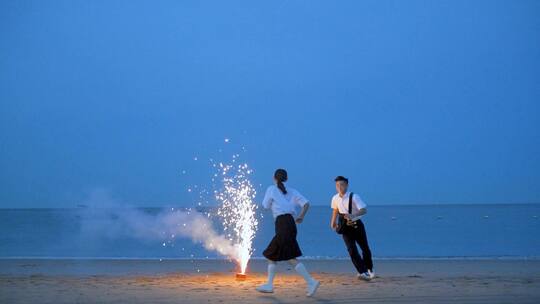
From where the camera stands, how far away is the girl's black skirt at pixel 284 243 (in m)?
8.95

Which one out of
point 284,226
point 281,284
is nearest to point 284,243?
point 284,226

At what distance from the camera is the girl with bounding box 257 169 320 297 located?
8.95 metres

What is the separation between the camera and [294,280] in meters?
10.9

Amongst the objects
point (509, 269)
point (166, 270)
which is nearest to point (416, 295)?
point (509, 269)

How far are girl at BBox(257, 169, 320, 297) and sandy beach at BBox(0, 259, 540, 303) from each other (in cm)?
32

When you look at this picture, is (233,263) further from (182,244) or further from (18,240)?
(18,240)

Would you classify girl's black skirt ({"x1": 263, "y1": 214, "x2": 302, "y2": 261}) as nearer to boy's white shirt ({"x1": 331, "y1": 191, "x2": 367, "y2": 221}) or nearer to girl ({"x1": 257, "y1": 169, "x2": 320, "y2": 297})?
girl ({"x1": 257, "y1": 169, "x2": 320, "y2": 297})

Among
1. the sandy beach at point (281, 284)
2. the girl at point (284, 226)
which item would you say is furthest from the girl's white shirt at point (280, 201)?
the sandy beach at point (281, 284)

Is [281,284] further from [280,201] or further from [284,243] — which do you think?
[280,201]

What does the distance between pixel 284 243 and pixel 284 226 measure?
239 mm

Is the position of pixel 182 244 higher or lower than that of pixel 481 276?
higher

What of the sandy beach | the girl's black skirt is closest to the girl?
the girl's black skirt

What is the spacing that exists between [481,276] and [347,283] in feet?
8.82

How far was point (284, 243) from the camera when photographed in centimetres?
897
